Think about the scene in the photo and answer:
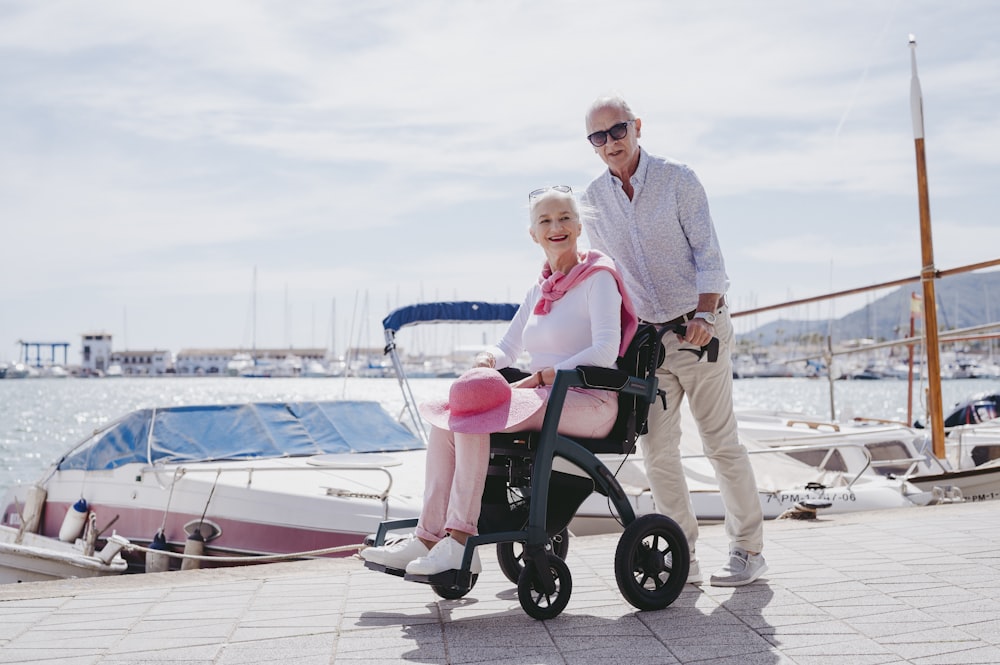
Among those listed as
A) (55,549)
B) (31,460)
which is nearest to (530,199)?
(55,549)

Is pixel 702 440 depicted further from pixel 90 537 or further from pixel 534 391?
pixel 90 537

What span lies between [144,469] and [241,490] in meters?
1.17

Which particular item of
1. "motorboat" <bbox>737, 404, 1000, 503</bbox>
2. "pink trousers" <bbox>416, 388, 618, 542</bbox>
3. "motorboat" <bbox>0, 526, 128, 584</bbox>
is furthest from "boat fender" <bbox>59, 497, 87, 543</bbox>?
A: "pink trousers" <bbox>416, 388, 618, 542</bbox>

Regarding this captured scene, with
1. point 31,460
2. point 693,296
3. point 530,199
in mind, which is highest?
point 530,199

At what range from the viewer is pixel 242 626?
3.70m

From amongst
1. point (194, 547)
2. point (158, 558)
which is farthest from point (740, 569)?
point (158, 558)

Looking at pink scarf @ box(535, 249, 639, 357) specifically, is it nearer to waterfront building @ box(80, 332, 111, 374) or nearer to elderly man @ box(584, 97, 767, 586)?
elderly man @ box(584, 97, 767, 586)

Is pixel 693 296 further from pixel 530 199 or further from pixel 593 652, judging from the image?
pixel 593 652

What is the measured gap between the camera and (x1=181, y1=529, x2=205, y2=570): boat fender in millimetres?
8805

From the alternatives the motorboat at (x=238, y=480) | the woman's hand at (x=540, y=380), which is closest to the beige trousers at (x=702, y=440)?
the woman's hand at (x=540, y=380)

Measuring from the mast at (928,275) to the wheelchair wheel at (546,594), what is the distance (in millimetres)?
7467

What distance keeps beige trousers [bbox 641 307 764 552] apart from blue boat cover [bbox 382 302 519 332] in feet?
26.1

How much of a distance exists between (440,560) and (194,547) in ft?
19.3

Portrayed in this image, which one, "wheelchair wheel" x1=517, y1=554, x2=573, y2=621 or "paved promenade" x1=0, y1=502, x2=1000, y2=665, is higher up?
"wheelchair wheel" x1=517, y1=554, x2=573, y2=621
